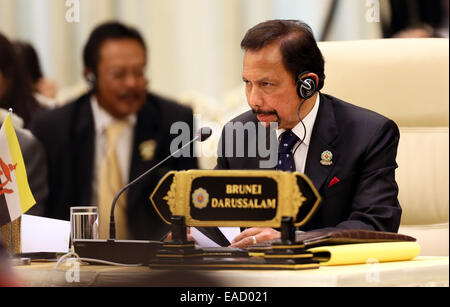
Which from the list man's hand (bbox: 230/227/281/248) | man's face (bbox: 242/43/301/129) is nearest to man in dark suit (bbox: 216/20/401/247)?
man's face (bbox: 242/43/301/129)

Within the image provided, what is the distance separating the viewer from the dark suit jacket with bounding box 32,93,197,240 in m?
2.29

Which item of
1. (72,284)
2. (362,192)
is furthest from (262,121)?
(72,284)

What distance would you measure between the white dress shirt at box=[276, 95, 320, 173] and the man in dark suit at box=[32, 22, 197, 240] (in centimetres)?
31

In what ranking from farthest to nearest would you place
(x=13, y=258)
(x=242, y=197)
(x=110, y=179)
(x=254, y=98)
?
(x=110, y=179)
(x=254, y=98)
(x=13, y=258)
(x=242, y=197)

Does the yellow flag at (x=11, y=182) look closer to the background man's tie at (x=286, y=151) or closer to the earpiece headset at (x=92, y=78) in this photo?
the earpiece headset at (x=92, y=78)

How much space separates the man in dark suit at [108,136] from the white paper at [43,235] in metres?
0.26

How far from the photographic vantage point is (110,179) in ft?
7.75

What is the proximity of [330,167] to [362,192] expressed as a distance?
10cm

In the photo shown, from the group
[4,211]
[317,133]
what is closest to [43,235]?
[4,211]

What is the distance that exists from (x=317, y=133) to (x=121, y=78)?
57cm

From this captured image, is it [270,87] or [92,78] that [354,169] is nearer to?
[270,87]

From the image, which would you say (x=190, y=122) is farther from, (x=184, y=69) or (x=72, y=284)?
(x=72, y=284)

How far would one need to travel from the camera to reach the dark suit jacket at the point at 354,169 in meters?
1.87
